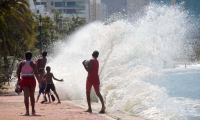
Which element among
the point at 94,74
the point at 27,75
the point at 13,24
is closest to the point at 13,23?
the point at 13,24

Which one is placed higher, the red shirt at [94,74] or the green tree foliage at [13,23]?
the green tree foliage at [13,23]

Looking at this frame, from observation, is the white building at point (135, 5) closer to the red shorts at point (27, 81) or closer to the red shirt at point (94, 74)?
the red shirt at point (94, 74)

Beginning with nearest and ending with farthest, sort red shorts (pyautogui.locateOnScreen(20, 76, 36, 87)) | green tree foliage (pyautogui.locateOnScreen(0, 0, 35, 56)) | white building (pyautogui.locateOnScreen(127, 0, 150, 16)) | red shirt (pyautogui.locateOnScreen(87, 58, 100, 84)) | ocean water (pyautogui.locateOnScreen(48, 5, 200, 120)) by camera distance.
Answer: red shorts (pyautogui.locateOnScreen(20, 76, 36, 87)) < red shirt (pyautogui.locateOnScreen(87, 58, 100, 84)) < ocean water (pyautogui.locateOnScreen(48, 5, 200, 120)) < green tree foliage (pyautogui.locateOnScreen(0, 0, 35, 56)) < white building (pyautogui.locateOnScreen(127, 0, 150, 16))

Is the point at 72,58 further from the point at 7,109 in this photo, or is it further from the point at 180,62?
the point at 180,62

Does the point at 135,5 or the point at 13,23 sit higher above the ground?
the point at 135,5

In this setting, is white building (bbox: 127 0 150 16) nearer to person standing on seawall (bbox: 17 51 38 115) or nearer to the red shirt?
the red shirt

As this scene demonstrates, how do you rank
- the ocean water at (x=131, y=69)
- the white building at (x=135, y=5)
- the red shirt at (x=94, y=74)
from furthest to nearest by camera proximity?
the white building at (x=135, y=5)
the ocean water at (x=131, y=69)
the red shirt at (x=94, y=74)

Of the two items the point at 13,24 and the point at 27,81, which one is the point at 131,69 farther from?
the point at 13,24

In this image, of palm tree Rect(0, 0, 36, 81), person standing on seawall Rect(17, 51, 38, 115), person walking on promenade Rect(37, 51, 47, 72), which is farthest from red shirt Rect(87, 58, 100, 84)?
palm tree Rect(0, 0, 36, 81)

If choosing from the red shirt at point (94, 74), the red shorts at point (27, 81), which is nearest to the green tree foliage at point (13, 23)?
the red shirt at point (94, 74)

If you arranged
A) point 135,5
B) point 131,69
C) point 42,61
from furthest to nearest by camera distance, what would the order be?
point 135,5, point 131,69, point 42,61

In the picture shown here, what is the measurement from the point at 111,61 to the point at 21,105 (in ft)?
18.2

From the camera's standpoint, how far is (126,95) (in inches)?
736

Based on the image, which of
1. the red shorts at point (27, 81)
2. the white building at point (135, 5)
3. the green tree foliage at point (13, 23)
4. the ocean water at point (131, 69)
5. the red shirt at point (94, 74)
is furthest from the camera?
the white building at point (135, 5)
